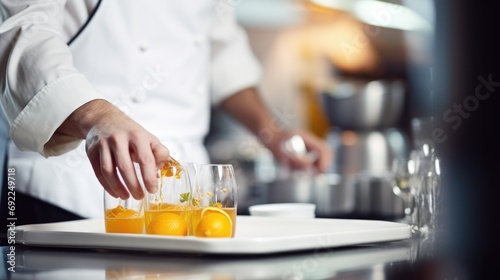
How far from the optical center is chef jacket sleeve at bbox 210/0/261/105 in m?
2.10

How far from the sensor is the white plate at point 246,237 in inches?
36.2

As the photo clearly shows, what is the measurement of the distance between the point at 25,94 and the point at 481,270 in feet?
2.35

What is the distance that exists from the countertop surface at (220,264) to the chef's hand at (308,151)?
0.90 meters

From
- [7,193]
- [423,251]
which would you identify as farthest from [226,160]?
[423,251]

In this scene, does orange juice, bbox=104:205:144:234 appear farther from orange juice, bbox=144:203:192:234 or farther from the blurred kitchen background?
the blurred kitchen background

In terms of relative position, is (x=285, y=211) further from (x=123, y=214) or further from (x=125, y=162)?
(x=125, y=162)

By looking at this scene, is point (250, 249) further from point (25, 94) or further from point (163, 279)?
point (25, 94)

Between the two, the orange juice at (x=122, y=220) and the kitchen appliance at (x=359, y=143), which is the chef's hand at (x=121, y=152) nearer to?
the orange juice at (x=122, y=220)

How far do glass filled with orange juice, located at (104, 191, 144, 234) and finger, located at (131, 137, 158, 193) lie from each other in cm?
14

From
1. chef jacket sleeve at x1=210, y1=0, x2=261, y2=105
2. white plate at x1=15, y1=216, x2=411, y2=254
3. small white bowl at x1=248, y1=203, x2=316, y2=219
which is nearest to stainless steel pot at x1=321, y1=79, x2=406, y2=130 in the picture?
chef jacket sleeve at x1=210, y1=0, x2=261, y2=105

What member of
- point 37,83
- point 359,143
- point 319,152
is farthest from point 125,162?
point 359,143

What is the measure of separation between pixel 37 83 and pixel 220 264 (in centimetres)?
46

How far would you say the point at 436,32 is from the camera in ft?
2.61

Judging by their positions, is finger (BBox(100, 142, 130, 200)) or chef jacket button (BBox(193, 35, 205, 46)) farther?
chef jacket button (BBox(193, 35, 205, 46))
